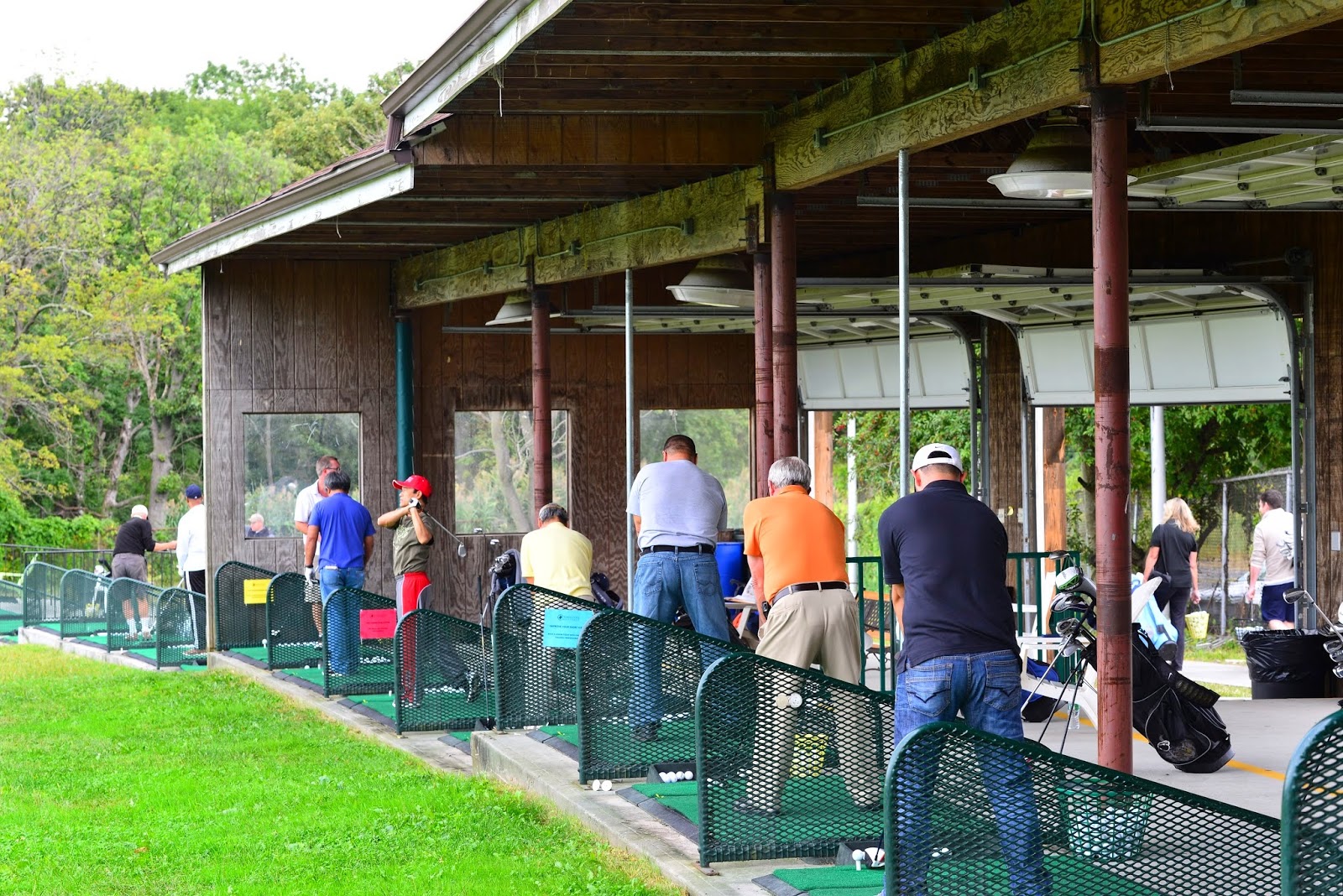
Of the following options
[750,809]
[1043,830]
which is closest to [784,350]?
[750,809]

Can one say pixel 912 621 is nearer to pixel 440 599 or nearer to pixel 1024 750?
pixel 1024 750

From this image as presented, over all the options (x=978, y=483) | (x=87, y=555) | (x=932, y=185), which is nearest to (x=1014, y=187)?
(x=932, y=185)

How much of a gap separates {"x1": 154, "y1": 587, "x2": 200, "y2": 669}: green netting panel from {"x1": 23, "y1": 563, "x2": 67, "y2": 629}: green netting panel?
5.02 m

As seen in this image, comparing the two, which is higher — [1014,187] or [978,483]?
[1014,187]

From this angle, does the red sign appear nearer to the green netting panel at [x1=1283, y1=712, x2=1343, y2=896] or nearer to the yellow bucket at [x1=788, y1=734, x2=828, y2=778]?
the yellow bucket at [x1=788, y1=734, x2=828, y2=778]

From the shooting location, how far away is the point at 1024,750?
5324 mm

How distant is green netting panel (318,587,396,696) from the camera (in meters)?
13.3

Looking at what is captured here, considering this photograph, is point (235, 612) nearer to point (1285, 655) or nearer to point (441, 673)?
point (441, 673)

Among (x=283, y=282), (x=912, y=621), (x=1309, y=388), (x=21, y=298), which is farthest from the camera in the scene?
(x=21, y=298)

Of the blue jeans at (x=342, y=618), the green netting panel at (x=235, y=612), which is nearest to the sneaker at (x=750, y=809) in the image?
the blue jeans at (x=342, y=618)

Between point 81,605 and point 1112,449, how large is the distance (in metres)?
17.6

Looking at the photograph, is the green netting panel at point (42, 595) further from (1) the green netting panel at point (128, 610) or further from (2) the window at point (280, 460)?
(2) the window at point (280, 460)

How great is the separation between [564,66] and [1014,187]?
112 inches

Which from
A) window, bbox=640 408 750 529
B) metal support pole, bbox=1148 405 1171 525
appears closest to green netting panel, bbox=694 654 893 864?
metal support pole, bbox=1148 405 1171 525
